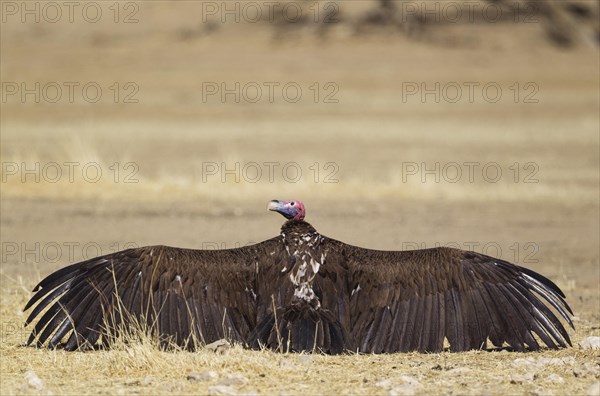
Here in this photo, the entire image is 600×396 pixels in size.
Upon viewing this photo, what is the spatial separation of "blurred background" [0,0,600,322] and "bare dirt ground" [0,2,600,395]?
86 millimetres

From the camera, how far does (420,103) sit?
128 feet

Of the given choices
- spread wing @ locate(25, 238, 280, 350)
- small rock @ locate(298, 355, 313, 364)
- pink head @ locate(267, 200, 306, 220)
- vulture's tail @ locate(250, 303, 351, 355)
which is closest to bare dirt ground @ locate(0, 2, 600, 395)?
small rock @ locate(298, 355, 313, 364)

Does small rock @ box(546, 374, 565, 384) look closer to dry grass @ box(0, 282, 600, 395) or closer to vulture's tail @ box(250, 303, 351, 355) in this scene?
dry grass @ box(0, 282, 600, 395)

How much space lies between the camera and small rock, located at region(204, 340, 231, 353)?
7984 millimetres

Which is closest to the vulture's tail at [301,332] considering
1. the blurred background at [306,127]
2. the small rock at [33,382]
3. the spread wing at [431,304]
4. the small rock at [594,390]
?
the spread wing at [431,304]

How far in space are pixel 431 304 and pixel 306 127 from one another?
25.1 meters

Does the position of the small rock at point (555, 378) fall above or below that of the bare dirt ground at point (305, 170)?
below

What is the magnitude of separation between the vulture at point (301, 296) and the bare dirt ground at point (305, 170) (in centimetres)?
20

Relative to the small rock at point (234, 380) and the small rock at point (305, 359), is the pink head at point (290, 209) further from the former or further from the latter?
the small rock at point (234, 380)

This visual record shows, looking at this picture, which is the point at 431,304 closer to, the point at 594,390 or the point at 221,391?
the point at 594,390

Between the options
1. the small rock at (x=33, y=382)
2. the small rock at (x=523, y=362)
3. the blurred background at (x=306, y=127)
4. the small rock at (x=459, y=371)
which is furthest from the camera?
the blurred background at (x=306, y=127)

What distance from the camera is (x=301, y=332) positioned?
8.00m

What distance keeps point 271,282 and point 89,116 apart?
27.5 m

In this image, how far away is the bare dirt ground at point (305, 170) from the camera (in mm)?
7789
